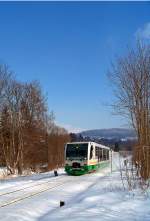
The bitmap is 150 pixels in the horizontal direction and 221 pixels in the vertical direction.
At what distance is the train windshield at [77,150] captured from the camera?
38188 mm

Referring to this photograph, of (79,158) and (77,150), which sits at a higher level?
(77,150)

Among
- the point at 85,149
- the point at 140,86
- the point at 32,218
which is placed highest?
the point at 140,86

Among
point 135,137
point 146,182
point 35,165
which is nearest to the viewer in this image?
point 146,182

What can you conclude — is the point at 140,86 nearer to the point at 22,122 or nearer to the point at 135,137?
the point at 135,137

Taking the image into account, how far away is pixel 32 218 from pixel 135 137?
41.6 ft

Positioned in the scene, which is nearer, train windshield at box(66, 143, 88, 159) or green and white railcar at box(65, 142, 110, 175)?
green and white railcar at box(65, 142, 110, 175)

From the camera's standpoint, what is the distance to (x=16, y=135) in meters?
53.9

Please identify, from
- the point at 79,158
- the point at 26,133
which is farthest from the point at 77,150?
the point at 26,133

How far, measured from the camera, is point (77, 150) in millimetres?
38656

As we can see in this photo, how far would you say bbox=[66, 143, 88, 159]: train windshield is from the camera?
38188 millimetres

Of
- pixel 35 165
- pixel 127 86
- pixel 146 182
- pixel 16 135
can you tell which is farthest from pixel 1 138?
pixel 146 182

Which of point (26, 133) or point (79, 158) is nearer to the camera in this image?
point (79, 158)

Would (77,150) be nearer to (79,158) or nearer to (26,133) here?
(79,158)

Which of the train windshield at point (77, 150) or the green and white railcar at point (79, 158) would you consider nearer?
the green and white railcar at point (79, 158)
